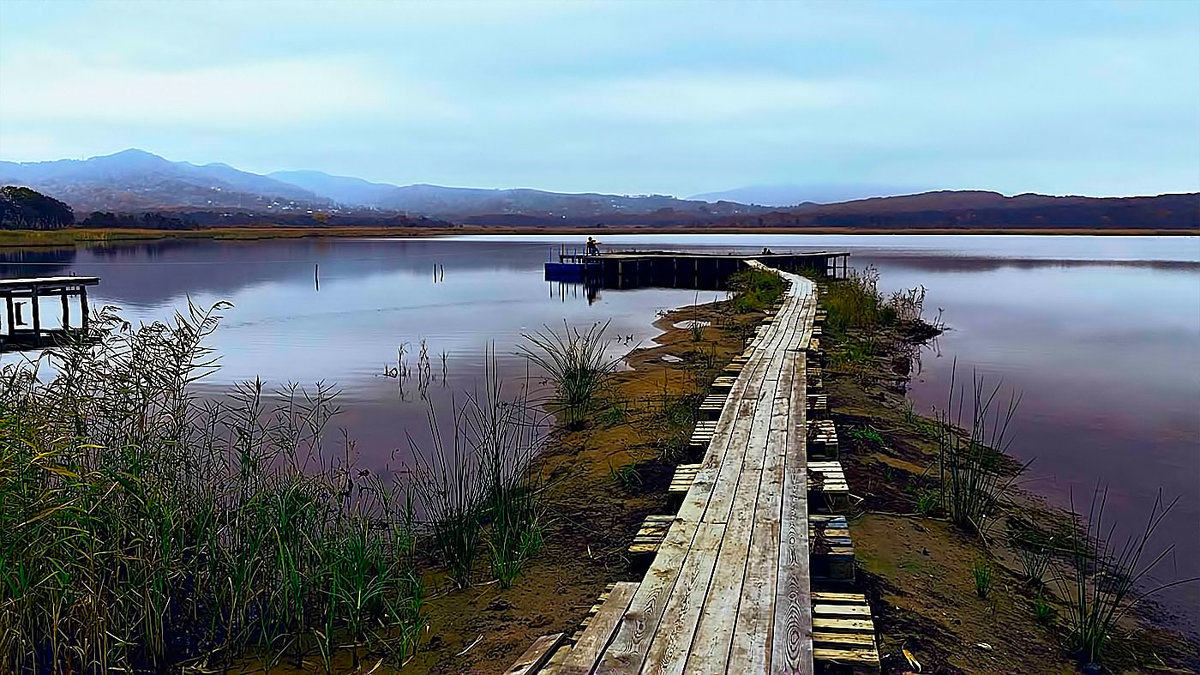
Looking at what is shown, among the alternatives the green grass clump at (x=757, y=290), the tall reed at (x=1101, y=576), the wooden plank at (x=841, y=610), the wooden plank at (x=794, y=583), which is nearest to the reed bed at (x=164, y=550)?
the wooden plank at (x=794, y=583)

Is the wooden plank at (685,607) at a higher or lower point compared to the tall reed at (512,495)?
higher

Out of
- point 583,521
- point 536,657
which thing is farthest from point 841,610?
point 583,521

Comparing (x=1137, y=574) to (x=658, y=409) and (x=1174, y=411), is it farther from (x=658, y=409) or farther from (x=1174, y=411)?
(x=1174, y=411)

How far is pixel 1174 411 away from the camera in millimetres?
13055

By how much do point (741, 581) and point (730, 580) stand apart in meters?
0.05

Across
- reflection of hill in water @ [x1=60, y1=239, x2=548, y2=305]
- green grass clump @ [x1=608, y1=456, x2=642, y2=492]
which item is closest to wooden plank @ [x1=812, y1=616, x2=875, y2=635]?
green grass clump @ [x1=608, y1=456, x2=642, y2=492]

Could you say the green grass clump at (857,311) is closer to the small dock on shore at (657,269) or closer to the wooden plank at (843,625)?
the wooden plank at (843,625)

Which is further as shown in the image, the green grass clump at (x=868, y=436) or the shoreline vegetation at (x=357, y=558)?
the green grass clump at (x=868, y=436)

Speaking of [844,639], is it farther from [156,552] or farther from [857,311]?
[857,311]

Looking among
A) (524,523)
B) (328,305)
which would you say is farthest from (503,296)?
(524,523)

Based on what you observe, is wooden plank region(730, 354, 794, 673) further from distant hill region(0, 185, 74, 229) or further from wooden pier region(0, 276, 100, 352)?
distant hill region(0, 185, 74, 229)

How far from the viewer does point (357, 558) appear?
498cm

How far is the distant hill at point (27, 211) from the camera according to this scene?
78.1 m

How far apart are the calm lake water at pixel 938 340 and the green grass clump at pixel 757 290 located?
2.46 meters
